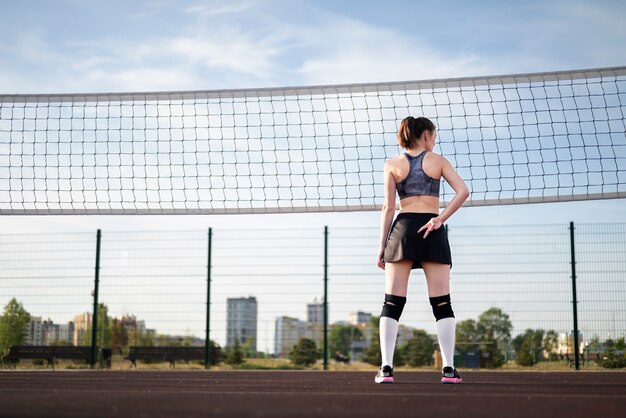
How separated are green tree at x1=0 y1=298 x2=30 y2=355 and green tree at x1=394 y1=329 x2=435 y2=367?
626 centimetres

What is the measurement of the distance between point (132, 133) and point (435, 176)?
19.8ft

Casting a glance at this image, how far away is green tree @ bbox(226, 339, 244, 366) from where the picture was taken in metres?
13.5

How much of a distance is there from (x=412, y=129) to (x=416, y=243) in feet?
2.99

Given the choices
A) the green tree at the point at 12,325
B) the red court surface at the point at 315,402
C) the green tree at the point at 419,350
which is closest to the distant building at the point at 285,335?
the green tree at the point at 419,350

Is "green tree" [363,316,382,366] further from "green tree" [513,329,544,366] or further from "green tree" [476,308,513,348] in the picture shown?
"green tree" [513,329,544,366]

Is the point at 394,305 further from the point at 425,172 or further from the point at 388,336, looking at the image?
the point at 425,172

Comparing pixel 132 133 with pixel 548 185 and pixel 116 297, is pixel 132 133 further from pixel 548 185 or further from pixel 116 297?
pixel 548 185

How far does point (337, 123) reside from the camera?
35.2ft

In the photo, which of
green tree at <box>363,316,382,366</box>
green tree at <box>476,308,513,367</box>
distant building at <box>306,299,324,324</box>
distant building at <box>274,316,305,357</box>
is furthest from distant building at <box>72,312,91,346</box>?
green tree at <box>476,308,513,367</box>

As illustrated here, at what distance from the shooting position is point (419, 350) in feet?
45.8

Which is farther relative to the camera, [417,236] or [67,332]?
[67,332]

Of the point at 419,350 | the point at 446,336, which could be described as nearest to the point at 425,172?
the point at 446,336

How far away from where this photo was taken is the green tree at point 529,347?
1262cm

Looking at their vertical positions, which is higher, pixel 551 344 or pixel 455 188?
pixel 455 188
